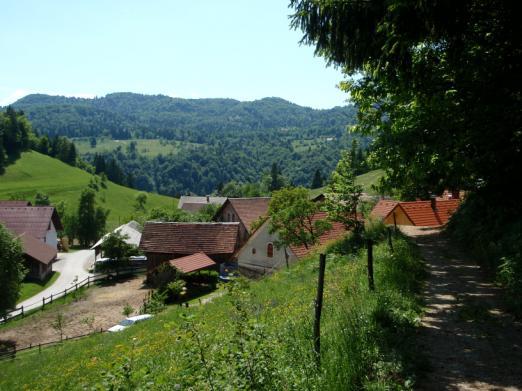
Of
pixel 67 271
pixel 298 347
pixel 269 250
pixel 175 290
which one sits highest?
pixel 298 347

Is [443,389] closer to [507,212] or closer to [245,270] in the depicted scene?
[507,212]

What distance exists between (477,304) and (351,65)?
5965mm

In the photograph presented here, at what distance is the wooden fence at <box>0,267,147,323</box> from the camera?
36031mm

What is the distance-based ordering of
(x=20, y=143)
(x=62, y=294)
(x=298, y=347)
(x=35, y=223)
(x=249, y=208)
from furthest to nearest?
(x=20, y=143)
(x=35, y=223)
(x=249, y=208)
(x=62, y=294)
(x=298, y=347)

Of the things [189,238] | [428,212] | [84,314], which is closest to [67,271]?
[189,238]

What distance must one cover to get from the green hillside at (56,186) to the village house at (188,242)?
60994mm

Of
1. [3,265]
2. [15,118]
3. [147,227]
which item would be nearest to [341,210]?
[3,265]

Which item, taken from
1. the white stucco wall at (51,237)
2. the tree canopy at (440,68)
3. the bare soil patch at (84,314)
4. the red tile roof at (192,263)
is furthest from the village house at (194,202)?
the tree canopy at (440,68)

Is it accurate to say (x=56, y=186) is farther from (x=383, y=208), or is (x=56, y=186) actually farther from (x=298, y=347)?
(x=298, y=347)

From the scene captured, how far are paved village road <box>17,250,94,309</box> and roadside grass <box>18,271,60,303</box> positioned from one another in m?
0.59

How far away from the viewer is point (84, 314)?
34812mm

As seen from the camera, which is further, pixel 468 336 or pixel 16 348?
pixel 16 348

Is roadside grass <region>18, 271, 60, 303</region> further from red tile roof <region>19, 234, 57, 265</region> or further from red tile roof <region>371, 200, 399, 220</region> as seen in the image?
red tile roof <region>371, 200, 399, 220</region>

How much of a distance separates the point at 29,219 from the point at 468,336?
70.5 metres
